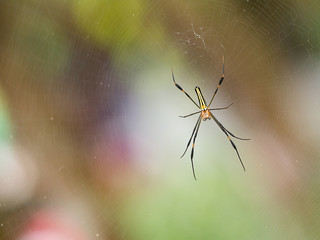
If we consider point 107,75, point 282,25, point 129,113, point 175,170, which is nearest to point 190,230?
point 175,170

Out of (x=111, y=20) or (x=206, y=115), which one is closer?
(x=111, y=20)

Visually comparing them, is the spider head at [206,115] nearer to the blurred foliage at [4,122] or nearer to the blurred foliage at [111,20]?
the blurred foliage at [111,20]

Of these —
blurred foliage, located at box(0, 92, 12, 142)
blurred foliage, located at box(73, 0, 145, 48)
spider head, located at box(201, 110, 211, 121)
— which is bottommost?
spider head, located at box(201, 110, 211, 121)

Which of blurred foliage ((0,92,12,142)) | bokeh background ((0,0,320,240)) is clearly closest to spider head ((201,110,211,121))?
bokeh background ((0,0,320,240))

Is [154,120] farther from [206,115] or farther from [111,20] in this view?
[111,20]

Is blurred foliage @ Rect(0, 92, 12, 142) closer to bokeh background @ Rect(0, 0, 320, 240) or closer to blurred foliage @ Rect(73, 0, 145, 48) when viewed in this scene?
bokeh background @ Rect(0, 0, 320, 240)

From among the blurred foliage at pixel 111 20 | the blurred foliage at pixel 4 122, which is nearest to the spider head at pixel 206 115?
Answer: the blurred foliage at pixel 111 20

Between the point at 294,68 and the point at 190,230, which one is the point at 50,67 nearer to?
the point at 190,230

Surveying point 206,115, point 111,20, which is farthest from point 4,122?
point 206,115
